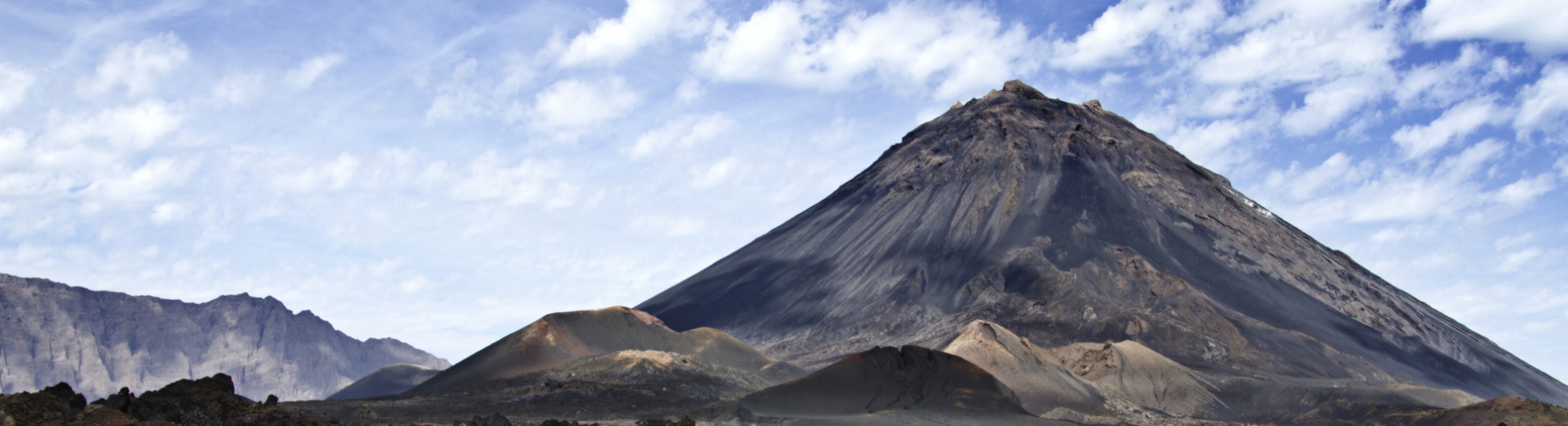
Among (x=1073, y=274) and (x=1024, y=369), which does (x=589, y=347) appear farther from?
(x=1073, y=274)

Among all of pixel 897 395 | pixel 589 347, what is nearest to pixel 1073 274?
pixel 589 347

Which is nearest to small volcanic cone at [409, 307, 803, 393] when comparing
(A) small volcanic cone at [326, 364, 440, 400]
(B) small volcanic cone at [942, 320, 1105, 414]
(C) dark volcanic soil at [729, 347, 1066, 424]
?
(B) small volcanic cone at [942, 320, 1105, 414]

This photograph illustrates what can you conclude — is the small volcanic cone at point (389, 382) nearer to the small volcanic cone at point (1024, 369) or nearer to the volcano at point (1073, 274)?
the volcano at point (1073, 274)

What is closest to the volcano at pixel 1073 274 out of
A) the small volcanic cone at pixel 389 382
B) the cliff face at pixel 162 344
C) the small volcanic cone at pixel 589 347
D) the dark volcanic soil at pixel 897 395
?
the small volcanic cone at pixel 589 347

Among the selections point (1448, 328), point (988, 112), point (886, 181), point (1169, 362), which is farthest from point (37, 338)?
point (1448, 328)

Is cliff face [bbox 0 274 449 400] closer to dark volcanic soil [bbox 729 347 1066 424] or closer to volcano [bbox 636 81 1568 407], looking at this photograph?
volcano [bbox 636 81 1568 407]

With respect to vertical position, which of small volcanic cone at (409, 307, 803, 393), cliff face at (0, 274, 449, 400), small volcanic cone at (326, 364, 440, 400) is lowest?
small volcanic cone at (409, 307, 803, 393)
